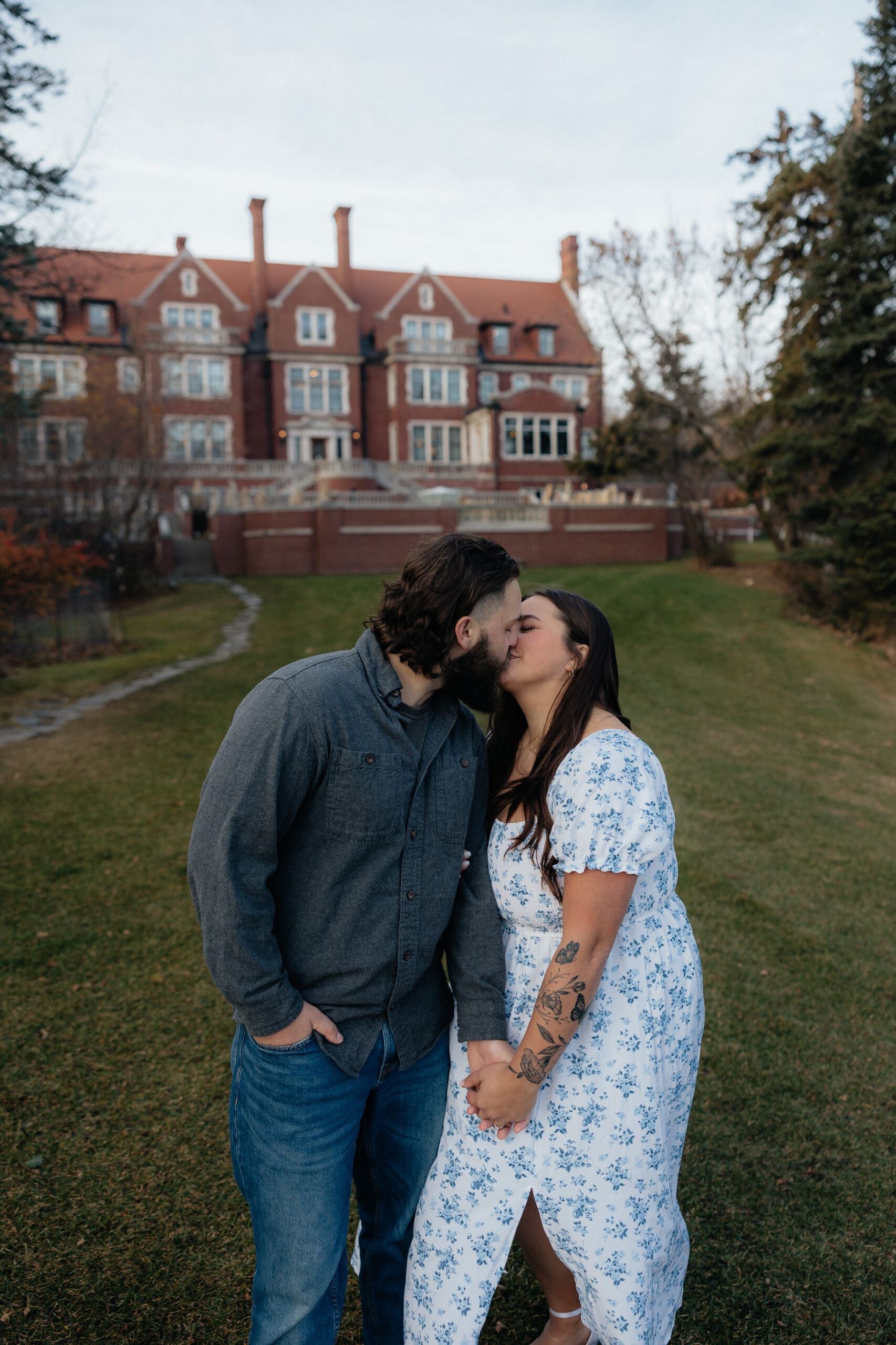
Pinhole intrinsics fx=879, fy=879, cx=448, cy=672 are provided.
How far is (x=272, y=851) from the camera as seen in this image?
1868mm

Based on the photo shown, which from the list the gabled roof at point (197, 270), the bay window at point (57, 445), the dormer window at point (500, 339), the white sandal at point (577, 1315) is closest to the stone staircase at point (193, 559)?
the bay window at point (57, 445)

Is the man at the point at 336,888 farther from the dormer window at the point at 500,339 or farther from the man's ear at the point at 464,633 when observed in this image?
the dormer window at the point at 500,339

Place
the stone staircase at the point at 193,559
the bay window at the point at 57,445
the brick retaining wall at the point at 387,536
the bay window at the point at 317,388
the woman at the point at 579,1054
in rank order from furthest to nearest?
the bay window at the point at 317,388 → the stone staircase at the point at 193,559 → the brick retaining wall at the point at 387,536 → the bay window at the point at 57,445 → the woman at the point at 579,1054

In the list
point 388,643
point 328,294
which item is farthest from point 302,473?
point 388,643

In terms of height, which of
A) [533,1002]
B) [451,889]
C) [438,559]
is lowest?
[533,1002]

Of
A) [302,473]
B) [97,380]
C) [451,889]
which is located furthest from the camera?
[302,473]

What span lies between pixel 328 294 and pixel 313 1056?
39.9 meters

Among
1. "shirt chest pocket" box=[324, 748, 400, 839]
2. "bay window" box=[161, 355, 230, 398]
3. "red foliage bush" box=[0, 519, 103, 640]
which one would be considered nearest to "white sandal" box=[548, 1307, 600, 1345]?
"shirt chest pocket" box=[324, 748, 400, 839]

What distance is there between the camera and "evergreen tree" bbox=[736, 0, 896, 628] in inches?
592

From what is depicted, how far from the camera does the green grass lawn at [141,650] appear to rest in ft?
37.4

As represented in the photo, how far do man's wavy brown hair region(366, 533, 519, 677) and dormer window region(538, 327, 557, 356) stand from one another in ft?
140

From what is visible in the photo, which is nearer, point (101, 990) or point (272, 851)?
point (272, 851)

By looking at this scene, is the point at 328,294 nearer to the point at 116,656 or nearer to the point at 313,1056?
the point at 116,656

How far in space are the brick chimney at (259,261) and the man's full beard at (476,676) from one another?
133 ft
